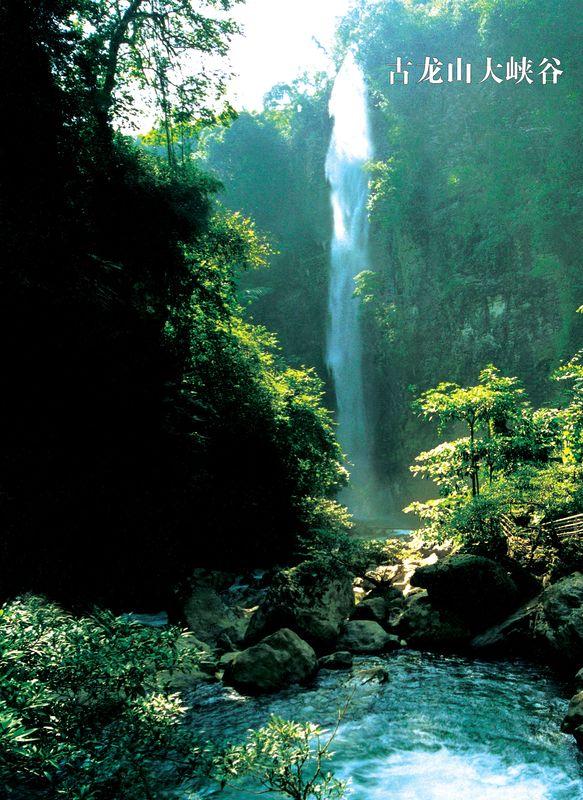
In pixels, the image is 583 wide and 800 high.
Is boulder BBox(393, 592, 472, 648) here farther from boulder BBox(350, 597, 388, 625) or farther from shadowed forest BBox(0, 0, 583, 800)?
boulder BBox(350, 597, 388, 625)

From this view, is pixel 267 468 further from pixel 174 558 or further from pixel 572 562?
pixel 572 562

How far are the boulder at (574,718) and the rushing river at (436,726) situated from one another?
3.0 inches

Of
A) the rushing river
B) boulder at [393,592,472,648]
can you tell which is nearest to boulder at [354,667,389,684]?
the rushing river

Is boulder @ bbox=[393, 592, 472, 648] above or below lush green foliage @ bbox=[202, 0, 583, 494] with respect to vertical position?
below

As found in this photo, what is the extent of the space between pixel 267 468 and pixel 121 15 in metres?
11.3

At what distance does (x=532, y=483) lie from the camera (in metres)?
8.33

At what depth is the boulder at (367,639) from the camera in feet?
23.5

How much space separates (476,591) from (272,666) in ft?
9.77

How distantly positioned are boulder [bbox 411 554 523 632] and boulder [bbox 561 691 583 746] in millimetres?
2534

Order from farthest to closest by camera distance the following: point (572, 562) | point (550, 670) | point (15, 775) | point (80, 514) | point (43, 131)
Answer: point (43, 131) < point (80, 514) < point (572, 562) < point (550, 670) < point (15, 775)

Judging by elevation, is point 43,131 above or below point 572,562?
above

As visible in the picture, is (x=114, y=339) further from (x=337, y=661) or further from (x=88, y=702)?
(x=88, y=702)

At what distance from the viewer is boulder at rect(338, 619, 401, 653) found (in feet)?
23.5

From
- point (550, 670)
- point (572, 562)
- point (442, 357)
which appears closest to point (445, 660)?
point (550, 670)
